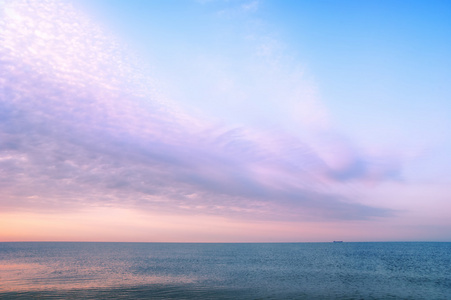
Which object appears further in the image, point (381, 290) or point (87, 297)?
point (381, 290)

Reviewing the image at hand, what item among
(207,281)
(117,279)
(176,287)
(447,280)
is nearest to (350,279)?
(447,280)

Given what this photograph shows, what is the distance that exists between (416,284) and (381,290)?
11.2 m

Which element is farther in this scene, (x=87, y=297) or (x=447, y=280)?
(x=447, y=280)

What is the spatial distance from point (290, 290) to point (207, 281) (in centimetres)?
1747

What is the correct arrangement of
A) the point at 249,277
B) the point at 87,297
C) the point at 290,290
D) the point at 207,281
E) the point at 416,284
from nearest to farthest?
the point at 87,297 < the point at 290,290 < the point at 416,284 < the point at 207,281 < the point at 249,277

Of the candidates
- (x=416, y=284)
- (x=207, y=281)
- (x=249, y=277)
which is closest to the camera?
(x=416, y=284)

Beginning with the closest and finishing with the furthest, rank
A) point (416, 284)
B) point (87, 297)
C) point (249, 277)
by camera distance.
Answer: point (87, 297) < point (416, 284) < point (249, 277)

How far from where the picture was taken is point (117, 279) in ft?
194

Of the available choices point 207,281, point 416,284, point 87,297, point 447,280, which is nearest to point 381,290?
point 416,284

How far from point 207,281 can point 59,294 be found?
2589 centimetres

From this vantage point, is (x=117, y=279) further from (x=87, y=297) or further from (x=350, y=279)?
(x=350, y=279)

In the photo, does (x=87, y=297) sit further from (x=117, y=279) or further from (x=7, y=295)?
(x=117, y=279)

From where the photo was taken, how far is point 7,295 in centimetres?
4331

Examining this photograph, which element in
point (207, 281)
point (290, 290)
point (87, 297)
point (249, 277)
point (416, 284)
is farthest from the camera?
point (249, 277)
